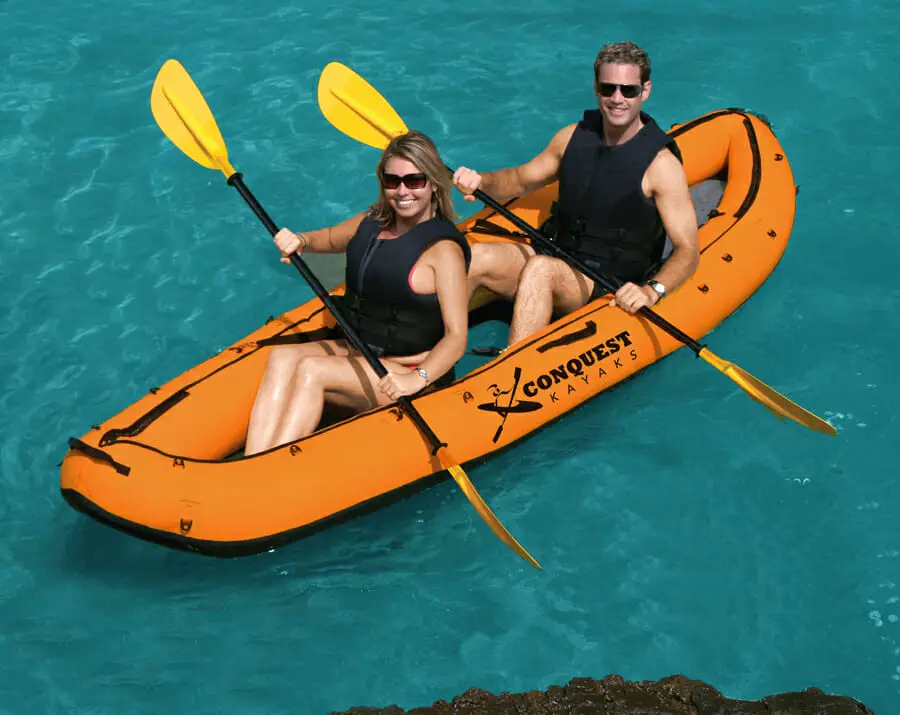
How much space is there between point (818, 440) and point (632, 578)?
1121mm

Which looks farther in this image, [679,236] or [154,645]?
[679,236]

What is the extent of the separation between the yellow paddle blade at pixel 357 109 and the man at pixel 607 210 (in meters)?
0.62

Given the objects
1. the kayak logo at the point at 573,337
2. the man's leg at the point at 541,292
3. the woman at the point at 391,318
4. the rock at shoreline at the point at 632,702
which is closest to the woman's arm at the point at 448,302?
the woman at the point at 391,318

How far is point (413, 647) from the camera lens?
4016 mm

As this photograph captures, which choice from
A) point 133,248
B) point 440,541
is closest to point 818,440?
point 440,541

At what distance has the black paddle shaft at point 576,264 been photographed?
458cm

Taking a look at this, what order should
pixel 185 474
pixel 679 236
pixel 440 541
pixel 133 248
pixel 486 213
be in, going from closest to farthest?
pixel 185 474, pixel 440 541, pixel 679 236, pixel 486 213, pixel 133 248

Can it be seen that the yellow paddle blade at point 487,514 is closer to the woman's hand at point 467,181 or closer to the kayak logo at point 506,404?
the kayak logo at point 506,404

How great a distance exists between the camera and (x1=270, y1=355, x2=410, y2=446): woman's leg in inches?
169

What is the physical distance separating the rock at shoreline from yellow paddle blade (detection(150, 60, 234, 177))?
106 inches

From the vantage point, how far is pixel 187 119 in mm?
5355

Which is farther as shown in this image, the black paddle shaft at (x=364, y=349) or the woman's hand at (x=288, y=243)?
the woman's hand at (x=288, y=243)

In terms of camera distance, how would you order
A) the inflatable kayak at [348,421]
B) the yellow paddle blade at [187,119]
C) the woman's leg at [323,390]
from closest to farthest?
the inflatable kayak at [348,421] → the woman's leg at [323,390] → the yellow paddle blade at [187,119]

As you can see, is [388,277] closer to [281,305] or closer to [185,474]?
[185,474]
